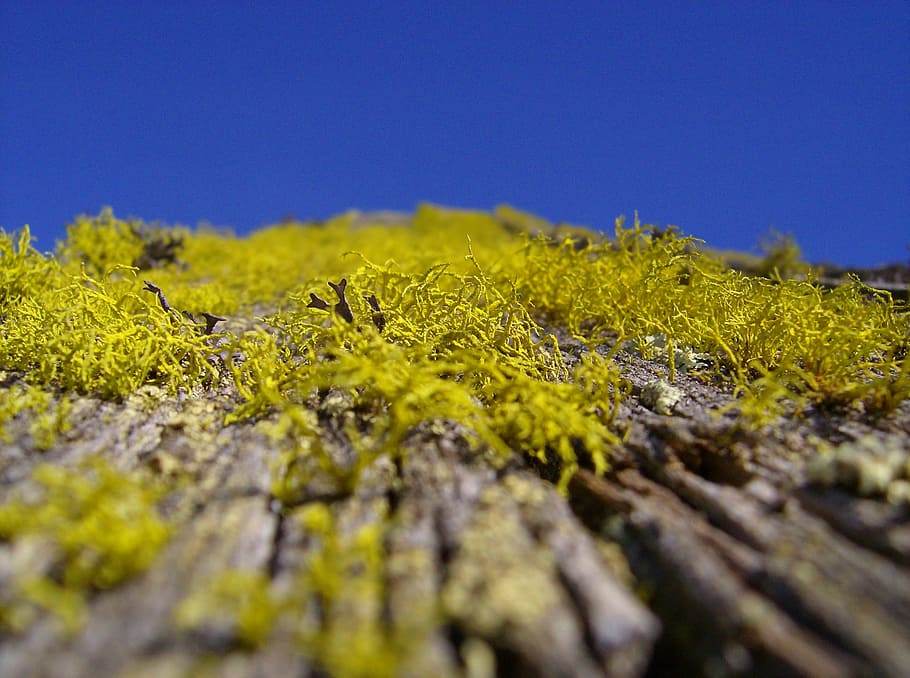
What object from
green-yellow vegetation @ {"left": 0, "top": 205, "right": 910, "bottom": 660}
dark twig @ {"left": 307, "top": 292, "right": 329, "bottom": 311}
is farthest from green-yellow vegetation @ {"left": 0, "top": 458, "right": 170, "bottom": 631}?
dark twig @ {"left": 307, "top": 292, "right": 329, "bottom": 311}

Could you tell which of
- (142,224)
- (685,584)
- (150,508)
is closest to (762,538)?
(685,584)

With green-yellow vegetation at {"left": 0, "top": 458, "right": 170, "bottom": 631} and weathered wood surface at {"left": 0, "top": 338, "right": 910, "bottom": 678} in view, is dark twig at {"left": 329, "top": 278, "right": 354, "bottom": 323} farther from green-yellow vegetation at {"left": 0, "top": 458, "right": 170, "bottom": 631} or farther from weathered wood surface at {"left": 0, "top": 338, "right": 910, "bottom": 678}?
green-yellow vegetation at {"left": 0, "top": 458, "right": 170, "bottom": 631}

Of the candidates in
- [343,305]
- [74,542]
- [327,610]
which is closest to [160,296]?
[343,305]

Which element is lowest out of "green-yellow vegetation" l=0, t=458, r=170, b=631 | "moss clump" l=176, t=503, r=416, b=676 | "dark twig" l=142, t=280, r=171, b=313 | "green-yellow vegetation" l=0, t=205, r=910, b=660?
"moss clump" l=176, t=503, r=416, b=676

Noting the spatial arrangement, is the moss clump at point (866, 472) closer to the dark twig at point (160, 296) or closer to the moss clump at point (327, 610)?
the moss clump at point (327, 610)

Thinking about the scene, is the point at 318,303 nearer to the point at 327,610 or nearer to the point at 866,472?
the point at 327,610

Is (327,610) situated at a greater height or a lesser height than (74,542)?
lesser

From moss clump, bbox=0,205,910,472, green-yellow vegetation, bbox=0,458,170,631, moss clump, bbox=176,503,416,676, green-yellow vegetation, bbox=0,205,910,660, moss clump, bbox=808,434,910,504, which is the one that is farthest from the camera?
moss clump, bbox=0,205,910,472
